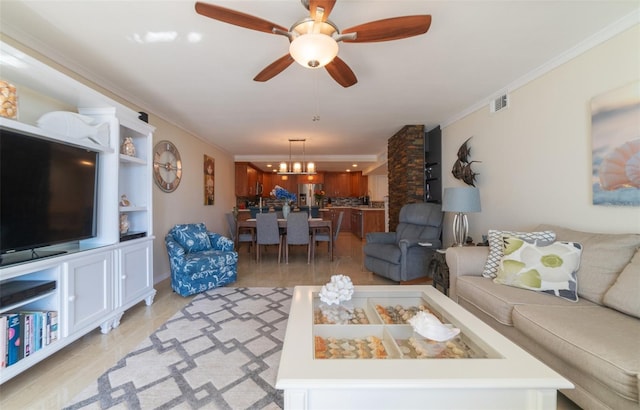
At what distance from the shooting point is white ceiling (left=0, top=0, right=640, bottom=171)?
1.61m

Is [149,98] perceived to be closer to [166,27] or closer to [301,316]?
[166,27]

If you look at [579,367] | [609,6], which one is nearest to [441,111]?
[609,6]

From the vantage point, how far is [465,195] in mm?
2662

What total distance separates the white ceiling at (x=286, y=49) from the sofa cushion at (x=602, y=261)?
58.2 inches

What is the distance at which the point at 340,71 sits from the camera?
1.89 m

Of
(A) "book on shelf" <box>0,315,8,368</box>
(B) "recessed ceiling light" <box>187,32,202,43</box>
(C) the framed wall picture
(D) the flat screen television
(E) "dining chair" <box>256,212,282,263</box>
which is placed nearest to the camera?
(A) "book on shelf" <box>0,315,8,368</box>

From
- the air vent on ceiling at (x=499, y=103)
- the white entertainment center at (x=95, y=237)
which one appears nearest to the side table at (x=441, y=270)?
the air vent on ceiling at (x=499, y=103)

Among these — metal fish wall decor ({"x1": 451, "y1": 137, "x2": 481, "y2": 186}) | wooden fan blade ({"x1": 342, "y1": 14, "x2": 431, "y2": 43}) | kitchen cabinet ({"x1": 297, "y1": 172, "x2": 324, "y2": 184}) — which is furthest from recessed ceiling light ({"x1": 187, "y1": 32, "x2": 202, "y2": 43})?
kitchen cabinet ({"x1": 297, "y1": 172, "x2": 324, "y2": 184})

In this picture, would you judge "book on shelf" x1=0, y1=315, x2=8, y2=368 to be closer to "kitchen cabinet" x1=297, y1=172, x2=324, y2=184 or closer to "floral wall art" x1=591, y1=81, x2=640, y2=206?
"floral wall art" x1=591, y1=81, x2=640, y2=206

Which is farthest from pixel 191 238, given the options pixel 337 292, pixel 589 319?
pixel 589 319

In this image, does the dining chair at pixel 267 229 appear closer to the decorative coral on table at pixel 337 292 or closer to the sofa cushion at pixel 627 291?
the decorative coral on table at pixel 337 292

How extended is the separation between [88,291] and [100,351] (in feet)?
1.45

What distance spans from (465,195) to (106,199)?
341 centimetres

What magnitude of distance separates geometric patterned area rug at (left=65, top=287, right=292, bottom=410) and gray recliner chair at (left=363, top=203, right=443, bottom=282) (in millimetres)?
1516
